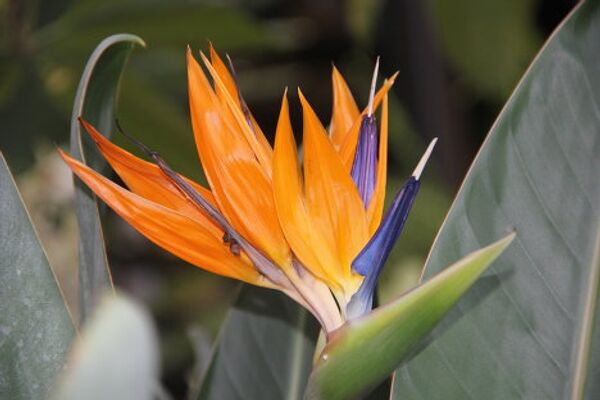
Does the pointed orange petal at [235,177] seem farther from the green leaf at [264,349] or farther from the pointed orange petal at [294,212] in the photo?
the green leaf at [264,349]

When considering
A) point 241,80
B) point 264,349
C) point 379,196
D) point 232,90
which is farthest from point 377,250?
point 241,80

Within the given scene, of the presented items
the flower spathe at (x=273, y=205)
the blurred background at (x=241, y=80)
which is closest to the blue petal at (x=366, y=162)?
the flower spathe at (x=273, y=205)

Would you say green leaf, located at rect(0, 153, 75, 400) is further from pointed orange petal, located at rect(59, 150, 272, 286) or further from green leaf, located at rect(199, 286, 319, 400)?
green leaf, located at rect(199, 286, 319, 400)

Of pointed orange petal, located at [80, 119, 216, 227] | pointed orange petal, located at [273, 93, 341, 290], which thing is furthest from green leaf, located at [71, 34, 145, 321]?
pointed orange petal, located at [273, 93, 341, 290]

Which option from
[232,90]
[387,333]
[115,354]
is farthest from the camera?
[232,90]

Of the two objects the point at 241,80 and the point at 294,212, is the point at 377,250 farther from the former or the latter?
the point at 241,80

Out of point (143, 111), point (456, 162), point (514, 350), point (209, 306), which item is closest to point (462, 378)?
point (514, 350)
